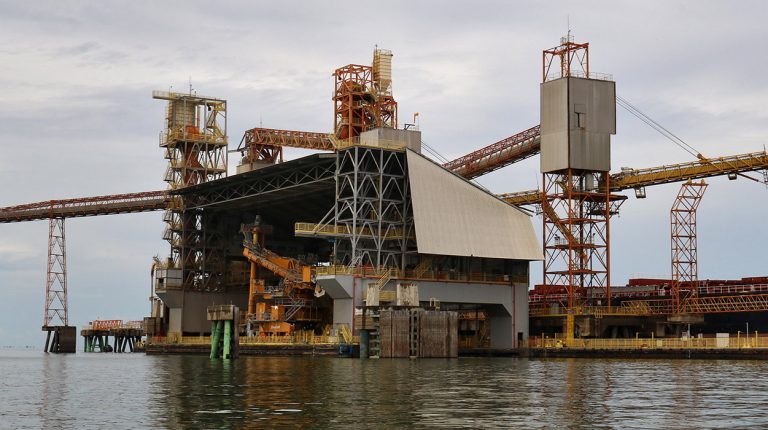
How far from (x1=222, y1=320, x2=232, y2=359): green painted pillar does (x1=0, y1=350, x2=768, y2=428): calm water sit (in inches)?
591

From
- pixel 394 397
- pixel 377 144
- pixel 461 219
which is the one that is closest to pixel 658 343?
pixel 461 219

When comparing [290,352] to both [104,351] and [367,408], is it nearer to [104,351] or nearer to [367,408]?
[367,408]

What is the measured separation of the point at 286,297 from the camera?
341 feet

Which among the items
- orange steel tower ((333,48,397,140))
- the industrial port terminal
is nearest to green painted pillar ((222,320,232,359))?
the industrial port terminal

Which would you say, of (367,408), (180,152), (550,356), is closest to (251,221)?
(180,152)

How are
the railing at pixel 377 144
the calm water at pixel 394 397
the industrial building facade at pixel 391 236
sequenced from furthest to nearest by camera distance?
1. the railing at pixel 377 144
2. the industrial building facade at pixel 391 236
3. the calm water at pixel 394 397

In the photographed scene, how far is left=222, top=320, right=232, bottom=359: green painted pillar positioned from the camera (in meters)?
89.8

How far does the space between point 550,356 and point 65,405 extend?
5685cm

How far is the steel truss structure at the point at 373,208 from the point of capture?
315ft

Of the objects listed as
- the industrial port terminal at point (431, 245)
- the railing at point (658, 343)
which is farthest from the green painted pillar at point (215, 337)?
the railing at point (658, 343)

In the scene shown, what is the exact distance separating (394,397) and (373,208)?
49.5 metres

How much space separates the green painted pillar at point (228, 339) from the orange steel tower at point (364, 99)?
24926mm

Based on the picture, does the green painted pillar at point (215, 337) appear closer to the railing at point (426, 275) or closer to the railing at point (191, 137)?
the railing at point (426, 275)

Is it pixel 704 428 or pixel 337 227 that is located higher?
pixel 337 227
